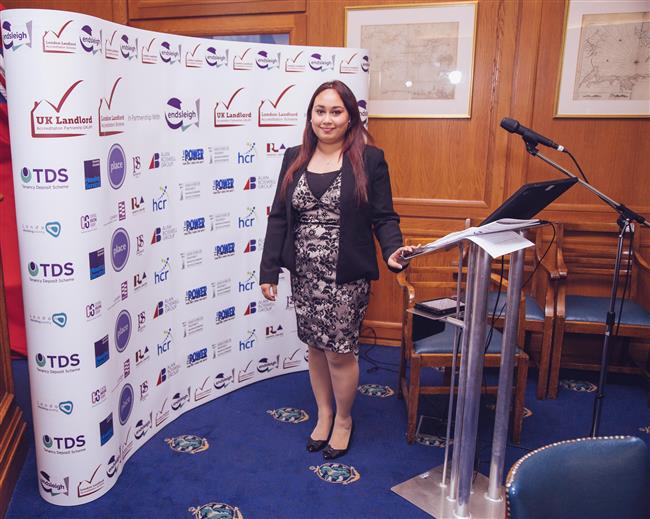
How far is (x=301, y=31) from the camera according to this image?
3645 mm

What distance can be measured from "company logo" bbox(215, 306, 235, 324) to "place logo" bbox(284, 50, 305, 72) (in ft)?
4.15

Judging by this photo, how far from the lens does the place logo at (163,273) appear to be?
102 inches

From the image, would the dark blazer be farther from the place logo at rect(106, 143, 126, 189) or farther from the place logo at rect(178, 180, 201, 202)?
the place logo at rect(106, 143, 126, 189)

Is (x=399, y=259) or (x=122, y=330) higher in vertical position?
(x=399, y=259)

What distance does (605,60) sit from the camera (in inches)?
129

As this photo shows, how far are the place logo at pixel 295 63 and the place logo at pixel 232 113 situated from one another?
0.93 feet

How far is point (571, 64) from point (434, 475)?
2377 mm

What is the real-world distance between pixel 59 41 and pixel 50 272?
0.77m

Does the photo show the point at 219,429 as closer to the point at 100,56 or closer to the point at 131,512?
the point at 131,512

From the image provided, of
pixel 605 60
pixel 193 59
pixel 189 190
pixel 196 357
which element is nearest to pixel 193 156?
pixel 189 190

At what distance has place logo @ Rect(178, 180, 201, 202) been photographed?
2.67m

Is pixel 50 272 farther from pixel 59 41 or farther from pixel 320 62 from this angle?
pixel 320 62

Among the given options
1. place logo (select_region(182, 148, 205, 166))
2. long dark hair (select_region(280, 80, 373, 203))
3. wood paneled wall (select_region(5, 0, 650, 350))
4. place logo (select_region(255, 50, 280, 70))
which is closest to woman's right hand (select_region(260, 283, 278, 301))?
long dark hair (select_region(280, 80, 373, 203))

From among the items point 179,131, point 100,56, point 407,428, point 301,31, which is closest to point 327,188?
point 179,131
